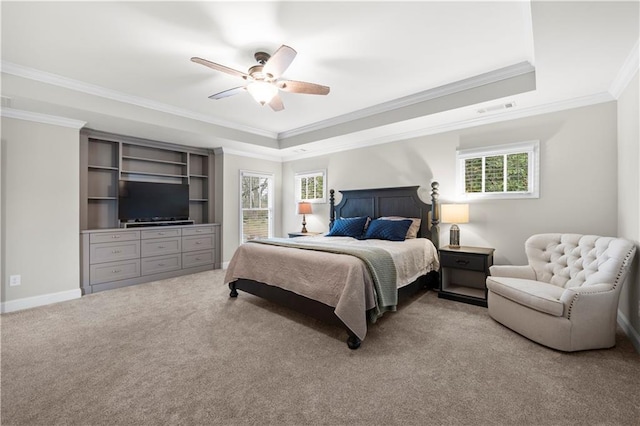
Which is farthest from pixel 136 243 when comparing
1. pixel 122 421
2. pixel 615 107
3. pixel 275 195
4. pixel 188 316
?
pixel 615 107

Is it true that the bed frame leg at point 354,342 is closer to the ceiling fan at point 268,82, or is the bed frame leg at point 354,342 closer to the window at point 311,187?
the ceiling fan at point 268,82

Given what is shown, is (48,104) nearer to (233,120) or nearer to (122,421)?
(233,120)

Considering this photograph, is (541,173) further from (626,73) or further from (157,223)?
(157,223)

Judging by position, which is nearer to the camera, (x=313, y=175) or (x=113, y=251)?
(x=113, y=251)

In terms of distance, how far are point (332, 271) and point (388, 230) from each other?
1717 millimetres

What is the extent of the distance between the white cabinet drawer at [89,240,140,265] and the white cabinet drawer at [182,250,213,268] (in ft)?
2.57

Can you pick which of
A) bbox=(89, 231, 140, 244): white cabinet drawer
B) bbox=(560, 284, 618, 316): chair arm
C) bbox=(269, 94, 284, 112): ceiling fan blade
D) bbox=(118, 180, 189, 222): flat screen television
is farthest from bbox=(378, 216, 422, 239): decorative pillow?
bbox=(89, 231, 140, 244): white cabinet drawer

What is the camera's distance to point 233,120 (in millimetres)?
4785

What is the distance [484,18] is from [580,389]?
2776mm

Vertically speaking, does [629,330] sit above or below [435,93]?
below

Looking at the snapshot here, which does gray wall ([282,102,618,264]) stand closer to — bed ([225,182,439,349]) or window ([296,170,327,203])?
bed ([225,182,439,349])

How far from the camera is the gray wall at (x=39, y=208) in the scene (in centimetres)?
335

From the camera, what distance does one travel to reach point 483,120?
387cm

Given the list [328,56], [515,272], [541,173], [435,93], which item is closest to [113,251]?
[328,56]
